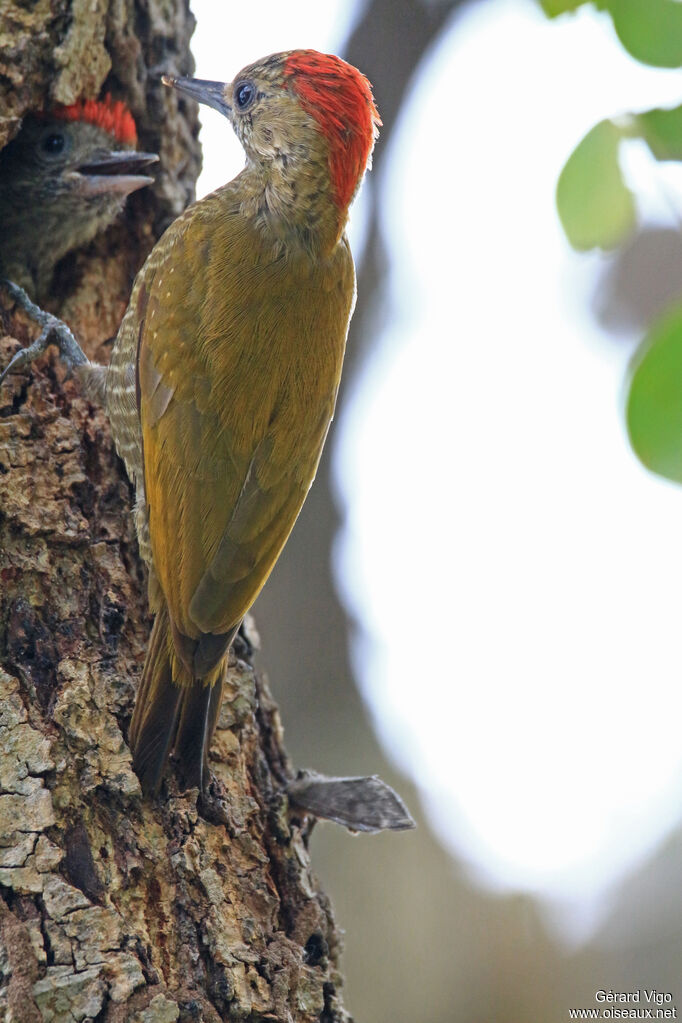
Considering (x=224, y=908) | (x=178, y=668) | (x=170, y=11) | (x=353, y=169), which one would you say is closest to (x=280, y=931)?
(x=224, y=908)

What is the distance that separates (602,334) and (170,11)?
1739 millimetres

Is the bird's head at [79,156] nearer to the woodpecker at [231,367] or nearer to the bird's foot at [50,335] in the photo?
the woodpecker at [231,367]

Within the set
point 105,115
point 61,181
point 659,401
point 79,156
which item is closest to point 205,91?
point 105,115

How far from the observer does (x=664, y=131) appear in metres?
1.46

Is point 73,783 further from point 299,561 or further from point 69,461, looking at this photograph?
point 299,561

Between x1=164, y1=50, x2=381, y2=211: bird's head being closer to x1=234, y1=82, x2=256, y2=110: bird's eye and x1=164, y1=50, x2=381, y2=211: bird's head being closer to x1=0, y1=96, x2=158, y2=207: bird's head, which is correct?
x1=234, y1=82, x2=256, y2=110: bird's eye

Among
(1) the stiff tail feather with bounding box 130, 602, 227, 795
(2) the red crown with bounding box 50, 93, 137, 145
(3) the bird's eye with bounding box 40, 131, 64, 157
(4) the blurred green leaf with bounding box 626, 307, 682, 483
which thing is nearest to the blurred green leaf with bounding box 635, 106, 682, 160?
(4) the blurred green leaf with bounding box 626, 307, 682, 483

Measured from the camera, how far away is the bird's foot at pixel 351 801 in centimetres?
262

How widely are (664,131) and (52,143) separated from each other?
252 centimetres

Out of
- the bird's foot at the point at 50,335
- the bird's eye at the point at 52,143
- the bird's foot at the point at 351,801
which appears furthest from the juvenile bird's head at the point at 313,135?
the bird's foot at the point at 351,801

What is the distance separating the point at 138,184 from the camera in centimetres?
337

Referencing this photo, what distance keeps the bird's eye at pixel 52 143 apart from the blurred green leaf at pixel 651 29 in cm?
238

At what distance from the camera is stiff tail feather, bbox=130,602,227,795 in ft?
7.57

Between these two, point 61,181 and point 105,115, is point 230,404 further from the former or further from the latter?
point 61,181
